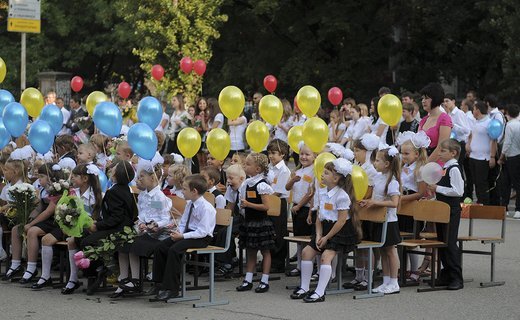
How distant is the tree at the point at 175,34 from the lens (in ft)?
105

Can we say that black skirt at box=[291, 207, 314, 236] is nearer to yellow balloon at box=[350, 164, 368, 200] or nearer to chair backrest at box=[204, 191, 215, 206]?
chair backrest at box=[204, 191, 215, 206]

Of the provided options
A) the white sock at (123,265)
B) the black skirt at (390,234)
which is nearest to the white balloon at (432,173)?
the black skirt at (390,234)

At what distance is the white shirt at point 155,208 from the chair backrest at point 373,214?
197 centimetres

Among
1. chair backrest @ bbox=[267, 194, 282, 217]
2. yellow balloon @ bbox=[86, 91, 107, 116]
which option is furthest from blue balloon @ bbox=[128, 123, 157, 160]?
yellow balloon @ bbox=[86, 91, 107, 116]

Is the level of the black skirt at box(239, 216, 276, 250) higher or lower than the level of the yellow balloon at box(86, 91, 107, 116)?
lower

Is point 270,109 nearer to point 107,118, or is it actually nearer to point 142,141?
point 107,118

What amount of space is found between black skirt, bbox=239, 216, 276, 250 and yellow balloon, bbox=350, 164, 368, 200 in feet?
3.68

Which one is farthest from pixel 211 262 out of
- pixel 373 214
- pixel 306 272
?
pixel 373 214

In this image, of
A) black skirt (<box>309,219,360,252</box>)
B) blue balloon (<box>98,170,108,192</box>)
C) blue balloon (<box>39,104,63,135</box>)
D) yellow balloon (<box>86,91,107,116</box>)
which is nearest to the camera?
black skirt (<box>309,219,360,252</box>)

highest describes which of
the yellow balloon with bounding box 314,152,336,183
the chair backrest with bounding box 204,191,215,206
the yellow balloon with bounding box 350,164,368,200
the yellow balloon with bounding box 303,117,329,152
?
the yellow balloon with bounding box 303,117,329,152

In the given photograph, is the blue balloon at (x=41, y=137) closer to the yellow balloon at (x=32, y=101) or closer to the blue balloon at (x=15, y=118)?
the blue balloon at (x=15, y=118)

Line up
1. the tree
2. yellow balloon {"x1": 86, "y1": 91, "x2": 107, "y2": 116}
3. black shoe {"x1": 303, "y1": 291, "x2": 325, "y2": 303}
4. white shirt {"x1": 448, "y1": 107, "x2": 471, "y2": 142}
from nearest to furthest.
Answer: black shoe {"x1": 303, "y1": 291, "x2": 325, "y2": 303} → yellow balloon {"x1": 86, "y1": 91, "x2": 107, "y2": 116} → white shirt {"x1": 448, "y1": 107, "x2": 471, "y2": 142} → the tree

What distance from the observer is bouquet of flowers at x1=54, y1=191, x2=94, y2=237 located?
38.0 ft

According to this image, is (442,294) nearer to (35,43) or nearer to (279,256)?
(279,256)
